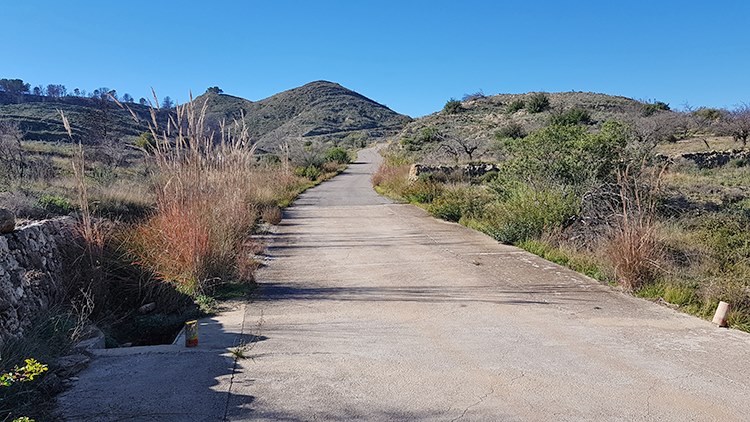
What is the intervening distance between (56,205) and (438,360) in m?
10.8

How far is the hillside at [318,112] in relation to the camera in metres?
85.8

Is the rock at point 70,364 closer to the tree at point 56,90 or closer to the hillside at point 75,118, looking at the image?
the hillside at point 75,118

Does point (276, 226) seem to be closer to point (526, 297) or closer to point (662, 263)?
point (526, 297)

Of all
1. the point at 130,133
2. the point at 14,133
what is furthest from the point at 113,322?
the point at 130,133

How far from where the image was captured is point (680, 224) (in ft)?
36.9

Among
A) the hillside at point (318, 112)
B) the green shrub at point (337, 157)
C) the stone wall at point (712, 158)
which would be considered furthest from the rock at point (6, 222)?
the hillside at point (318, 112)

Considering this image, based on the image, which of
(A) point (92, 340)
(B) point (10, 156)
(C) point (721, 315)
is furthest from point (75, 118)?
(C) point (721, 315)

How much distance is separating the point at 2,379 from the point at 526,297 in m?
5.44

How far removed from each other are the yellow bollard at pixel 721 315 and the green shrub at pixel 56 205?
11.8 m

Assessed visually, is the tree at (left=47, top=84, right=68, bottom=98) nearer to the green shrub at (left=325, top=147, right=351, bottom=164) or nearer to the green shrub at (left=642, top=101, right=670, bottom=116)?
the green shrub at (left=325, top=147, right=351, bottom=164)

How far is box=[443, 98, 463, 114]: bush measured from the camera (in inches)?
2753

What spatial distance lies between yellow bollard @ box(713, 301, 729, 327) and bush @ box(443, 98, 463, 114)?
6601 centimetres

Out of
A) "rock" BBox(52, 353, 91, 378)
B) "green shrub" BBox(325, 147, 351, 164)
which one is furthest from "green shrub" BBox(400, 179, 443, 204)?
"green shrub" BBox(325, 147, 351, 164)

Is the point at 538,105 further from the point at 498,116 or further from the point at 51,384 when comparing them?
the point at 51,384
